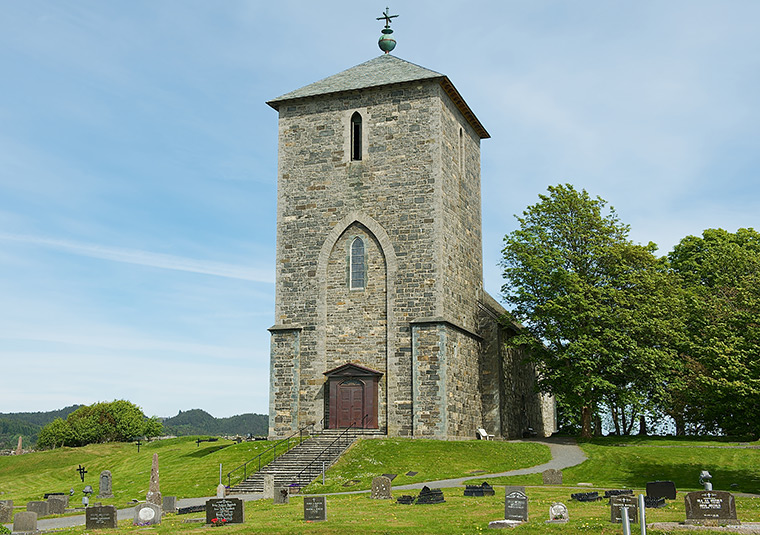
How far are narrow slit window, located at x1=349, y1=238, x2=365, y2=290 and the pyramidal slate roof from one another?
7.83 meters

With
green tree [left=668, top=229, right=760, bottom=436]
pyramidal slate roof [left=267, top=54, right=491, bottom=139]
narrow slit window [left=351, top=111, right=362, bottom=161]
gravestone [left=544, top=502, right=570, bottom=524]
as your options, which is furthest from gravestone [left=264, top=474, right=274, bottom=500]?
pyramidal slate roof [left=267, top=54, right=491, bottom=139]

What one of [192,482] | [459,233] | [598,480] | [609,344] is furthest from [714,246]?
[192,482]

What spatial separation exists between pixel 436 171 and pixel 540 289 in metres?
9.36

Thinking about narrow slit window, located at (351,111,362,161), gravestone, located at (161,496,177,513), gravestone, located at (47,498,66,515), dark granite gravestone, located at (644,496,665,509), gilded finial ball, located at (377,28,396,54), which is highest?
gilded finial ball, located at (377,28,396,54)

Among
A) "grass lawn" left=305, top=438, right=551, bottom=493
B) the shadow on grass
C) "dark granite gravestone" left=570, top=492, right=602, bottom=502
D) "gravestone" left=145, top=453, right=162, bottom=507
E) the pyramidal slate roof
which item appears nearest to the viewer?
"dark granite gravestone" left=570, top=492, right=602, bottom=502

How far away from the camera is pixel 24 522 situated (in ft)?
64.4

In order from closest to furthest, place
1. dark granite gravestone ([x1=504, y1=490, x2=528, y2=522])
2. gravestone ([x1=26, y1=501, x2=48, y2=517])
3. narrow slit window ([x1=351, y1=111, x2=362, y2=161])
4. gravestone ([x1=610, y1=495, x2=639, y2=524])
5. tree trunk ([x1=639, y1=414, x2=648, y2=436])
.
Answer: gravestone ([x1=610, y1=495, x2=639, y2=524]) → dark granite gravestone ([x1=504, y1=490, x2=528, y2=522]) → gravestone ([x1=26, y1=501, x2=48, y2=517]) → narrow slit window ([x1=351, y1=111, x2=362, y2=161]) → tree trunk ([x1=639, y1=414, x2=648, y2=436])

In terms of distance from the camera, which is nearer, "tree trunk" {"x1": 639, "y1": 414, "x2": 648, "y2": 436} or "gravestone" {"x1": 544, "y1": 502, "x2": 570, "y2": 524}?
"gravestone" {"x1": 544, "y1": 502, "x2": 570, "y2": 524}

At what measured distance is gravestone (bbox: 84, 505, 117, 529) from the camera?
19625 millimetres

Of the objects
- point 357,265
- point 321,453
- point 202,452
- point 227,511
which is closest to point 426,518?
point 227,511

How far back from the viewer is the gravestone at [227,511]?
18.9 meters

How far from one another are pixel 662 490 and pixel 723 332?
1033 cm

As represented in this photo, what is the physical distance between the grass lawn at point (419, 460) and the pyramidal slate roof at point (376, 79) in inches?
683

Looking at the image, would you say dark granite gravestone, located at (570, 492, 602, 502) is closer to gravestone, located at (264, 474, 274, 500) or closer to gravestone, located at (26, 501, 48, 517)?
gravestone, located at (264, 474, 274, 500)
